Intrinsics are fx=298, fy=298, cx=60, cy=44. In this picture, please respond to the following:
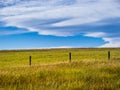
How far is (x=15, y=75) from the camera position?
1414cm

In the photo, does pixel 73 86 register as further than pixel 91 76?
No

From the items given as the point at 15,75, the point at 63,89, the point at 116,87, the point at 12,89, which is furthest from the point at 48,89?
the point at 15,75

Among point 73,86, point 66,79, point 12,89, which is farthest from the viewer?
point 66,79

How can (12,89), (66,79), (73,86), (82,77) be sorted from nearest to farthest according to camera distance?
(12,89)
(73,86)
(66,79)
(82,77)

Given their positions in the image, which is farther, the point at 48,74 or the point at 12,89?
the point at 48,74

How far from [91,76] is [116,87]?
10.2 ft

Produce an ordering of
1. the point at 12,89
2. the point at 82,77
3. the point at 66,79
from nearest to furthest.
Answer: the point at 12,89 → the point at 66,79 → the point at 82,77

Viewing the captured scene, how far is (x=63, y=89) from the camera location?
10.8 m

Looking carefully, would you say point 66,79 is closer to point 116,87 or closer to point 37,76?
point 37,76

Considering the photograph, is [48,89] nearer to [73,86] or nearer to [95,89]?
[73,86]

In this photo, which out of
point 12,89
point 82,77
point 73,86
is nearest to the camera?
point 12,89

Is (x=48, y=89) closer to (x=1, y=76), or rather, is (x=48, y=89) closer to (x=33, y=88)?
(x=33, y=88)

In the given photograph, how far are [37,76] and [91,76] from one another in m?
2.65

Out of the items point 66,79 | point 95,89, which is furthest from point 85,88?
point 66,79
